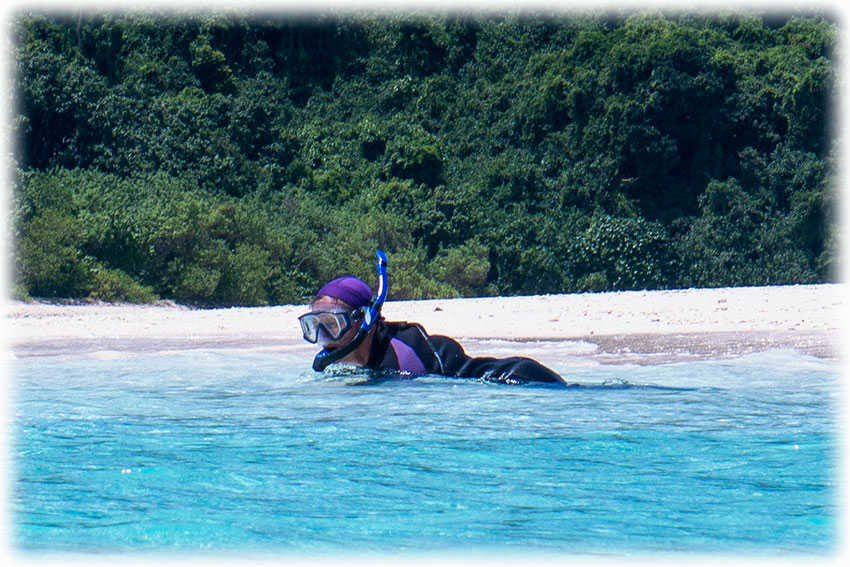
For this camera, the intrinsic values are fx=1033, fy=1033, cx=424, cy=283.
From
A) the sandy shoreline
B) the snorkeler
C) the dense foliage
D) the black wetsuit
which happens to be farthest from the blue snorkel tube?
the dense foliage

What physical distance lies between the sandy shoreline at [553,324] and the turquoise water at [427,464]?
1956mm

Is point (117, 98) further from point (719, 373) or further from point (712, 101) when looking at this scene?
point (719, 373)

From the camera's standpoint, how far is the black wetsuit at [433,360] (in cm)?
599

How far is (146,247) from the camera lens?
53.3 ft

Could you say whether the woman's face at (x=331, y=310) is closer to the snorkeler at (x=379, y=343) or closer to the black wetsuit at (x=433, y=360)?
the snorkeler at (x=379, y=343)

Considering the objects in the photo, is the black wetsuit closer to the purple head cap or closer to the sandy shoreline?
the purple head cap

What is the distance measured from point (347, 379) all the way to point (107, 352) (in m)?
3.25

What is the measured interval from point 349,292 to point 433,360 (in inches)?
31.6

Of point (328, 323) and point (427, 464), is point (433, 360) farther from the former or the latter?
point (427, 464)

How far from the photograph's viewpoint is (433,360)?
6160mm

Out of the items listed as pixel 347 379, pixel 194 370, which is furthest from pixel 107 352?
pixel 347 379

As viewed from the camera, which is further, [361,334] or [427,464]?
[361,334]

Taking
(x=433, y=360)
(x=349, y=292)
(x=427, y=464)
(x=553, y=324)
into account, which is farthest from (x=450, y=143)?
(x=427, y=464)

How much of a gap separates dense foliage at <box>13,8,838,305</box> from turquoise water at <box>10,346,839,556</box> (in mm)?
11046
